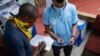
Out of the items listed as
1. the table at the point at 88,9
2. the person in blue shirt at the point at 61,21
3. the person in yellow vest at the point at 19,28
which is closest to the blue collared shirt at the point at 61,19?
the person in blue shirt at the point at 61,21

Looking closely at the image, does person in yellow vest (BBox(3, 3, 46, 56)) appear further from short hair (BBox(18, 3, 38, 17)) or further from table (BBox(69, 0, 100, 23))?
table (BBox(69, 0, 100, 23))

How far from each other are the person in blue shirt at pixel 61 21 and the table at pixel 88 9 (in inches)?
32.2

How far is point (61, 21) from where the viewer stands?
1653 millimetres

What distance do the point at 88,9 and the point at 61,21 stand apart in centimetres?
113

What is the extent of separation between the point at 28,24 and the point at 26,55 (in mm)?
319

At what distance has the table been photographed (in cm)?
249

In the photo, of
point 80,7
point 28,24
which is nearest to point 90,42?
point 80,7

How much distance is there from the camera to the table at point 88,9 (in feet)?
8.17

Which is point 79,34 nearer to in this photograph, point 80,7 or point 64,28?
point 80,7

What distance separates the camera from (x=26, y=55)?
138cm

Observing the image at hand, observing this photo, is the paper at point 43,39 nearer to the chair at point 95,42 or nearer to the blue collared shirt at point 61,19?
the blue collared shirt at point 61,19

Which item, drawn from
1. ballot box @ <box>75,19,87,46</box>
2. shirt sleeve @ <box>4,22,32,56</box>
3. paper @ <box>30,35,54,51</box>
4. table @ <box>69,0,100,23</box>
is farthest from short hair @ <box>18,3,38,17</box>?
table @ <box>69,0,100,23</box>

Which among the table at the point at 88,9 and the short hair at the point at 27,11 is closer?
the short hair at the point at 27,11

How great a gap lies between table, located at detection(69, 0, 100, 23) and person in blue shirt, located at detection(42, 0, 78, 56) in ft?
2.69
